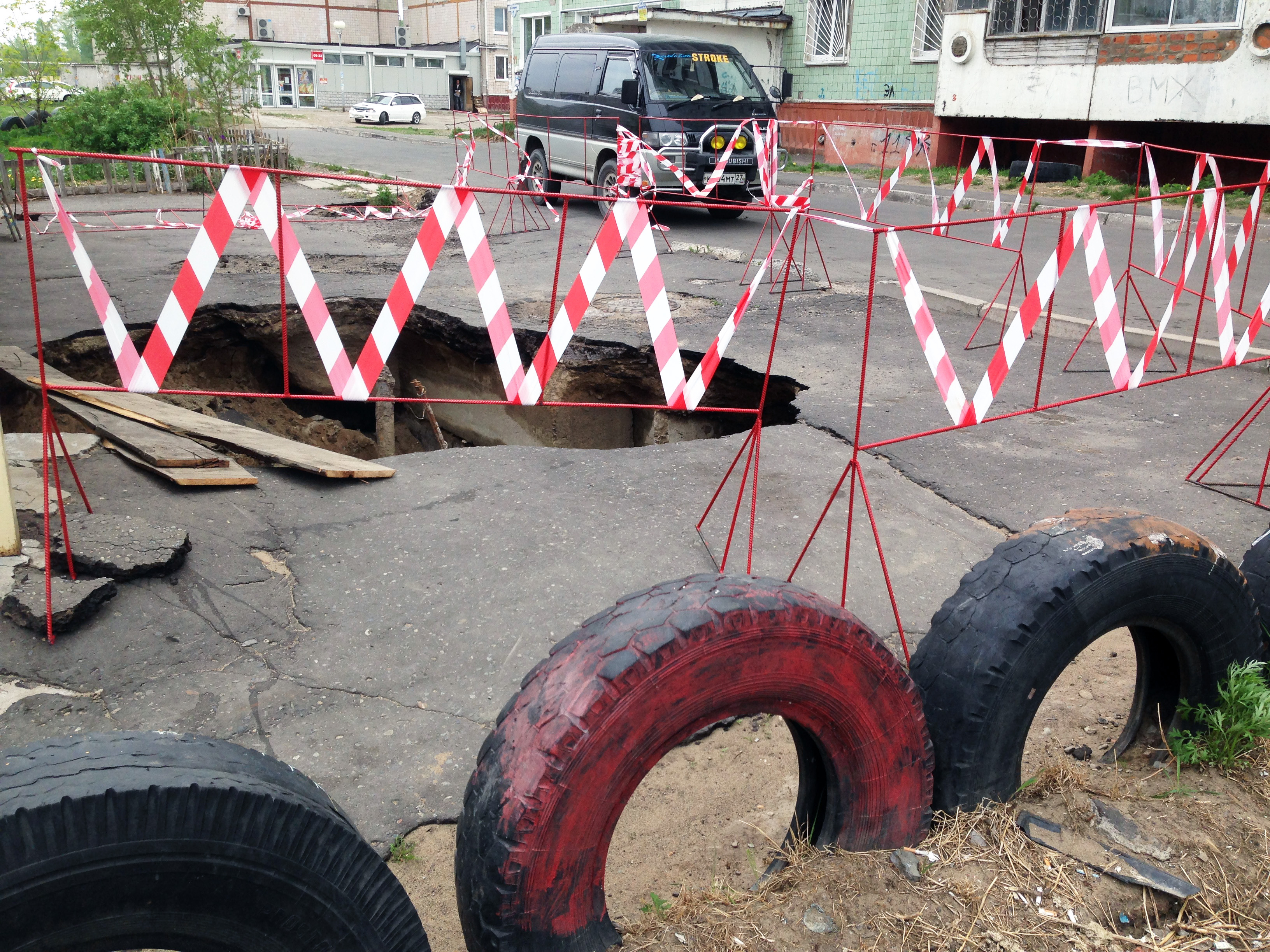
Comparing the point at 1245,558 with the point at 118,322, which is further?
the point at 118,322

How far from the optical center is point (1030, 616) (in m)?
2.65

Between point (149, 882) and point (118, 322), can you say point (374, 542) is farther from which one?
point (149, 882)

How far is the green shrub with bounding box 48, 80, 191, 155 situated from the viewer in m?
21.1

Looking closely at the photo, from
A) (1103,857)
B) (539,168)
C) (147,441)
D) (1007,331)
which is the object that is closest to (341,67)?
(539,168)

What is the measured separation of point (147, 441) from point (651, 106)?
11378mm

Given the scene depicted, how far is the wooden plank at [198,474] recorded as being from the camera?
523 centimetres

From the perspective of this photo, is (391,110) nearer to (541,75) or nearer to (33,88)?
(33,88)

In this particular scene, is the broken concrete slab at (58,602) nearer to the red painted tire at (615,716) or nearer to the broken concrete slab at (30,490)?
the broken concrete slab at (30,490)

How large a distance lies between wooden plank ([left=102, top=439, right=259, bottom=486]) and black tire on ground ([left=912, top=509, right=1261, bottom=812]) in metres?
4.00

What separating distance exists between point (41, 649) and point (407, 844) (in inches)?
79.2

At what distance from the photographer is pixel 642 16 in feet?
84.6

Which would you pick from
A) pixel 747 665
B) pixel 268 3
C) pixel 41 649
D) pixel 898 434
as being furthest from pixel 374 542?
pixel 268 3

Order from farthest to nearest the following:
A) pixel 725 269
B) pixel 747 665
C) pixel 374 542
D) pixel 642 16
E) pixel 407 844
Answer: pixel 642 16, pixel 725 269, pixel 374 542, pixel 407 844, pixel 747 665

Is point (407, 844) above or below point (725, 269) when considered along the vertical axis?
below
